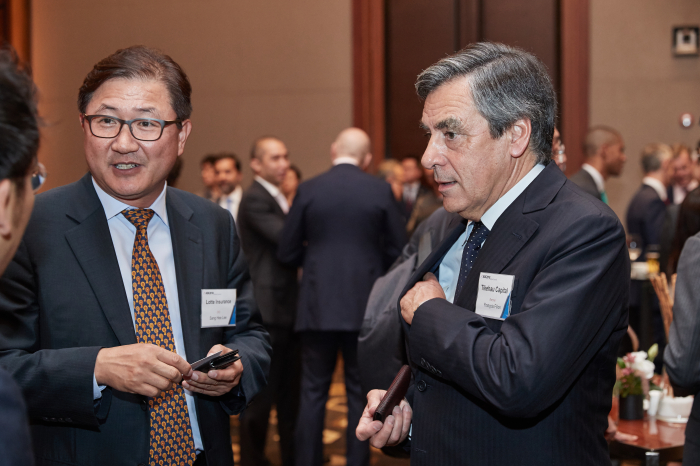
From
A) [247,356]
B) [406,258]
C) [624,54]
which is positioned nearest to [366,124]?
[624,54]

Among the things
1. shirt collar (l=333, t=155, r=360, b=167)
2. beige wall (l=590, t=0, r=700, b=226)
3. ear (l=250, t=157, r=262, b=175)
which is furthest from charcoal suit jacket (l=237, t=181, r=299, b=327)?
beige wall (l=590, t=0, r=700, b=226)

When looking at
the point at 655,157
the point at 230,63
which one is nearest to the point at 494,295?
the point at 655,157

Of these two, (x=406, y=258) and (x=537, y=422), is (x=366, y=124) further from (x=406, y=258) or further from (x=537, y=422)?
(x=537, y=422)

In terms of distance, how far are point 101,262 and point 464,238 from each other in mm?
956

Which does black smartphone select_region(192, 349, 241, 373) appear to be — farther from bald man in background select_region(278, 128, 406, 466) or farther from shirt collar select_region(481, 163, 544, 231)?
bald man in background select_region(278, 128, 406, 466)

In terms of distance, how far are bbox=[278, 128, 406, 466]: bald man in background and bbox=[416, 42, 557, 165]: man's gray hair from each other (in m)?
2.50

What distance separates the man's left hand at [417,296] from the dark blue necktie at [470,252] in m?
0.08

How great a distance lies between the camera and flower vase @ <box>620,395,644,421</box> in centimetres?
253

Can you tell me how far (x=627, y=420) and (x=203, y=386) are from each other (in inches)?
70.7

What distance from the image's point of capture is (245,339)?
1.86 metres

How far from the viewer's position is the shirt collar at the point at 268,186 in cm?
454

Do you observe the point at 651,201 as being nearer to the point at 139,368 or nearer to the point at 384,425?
the point at 384,425

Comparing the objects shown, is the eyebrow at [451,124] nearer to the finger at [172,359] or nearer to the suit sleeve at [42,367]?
the finger at [172,359]

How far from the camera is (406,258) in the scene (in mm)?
2275
